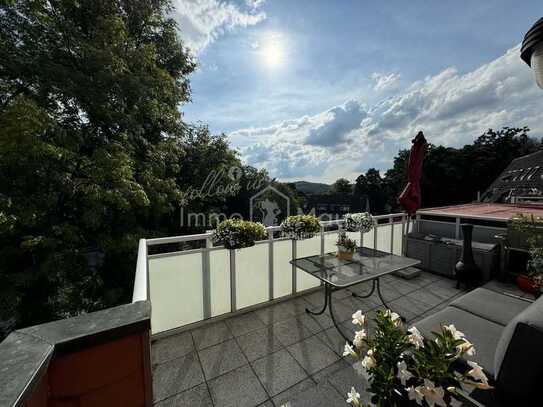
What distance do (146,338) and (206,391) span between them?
1.30m

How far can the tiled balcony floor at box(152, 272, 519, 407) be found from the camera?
1.71m

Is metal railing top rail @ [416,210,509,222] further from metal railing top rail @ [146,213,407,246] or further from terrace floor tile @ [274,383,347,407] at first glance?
terrace floor tile @ [274,383,347,407]

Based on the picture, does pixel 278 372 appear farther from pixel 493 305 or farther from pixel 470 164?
pixel 470 164

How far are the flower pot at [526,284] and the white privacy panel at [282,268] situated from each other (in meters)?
3.45

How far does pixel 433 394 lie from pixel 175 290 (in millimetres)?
2388

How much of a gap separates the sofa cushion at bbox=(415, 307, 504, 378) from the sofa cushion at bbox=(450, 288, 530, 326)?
8 centimetres

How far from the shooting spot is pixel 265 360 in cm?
207

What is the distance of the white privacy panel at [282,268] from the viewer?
311 centimetres

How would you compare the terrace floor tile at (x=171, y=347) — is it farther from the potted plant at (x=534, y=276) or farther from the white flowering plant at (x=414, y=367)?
the potted plant at (x=534, y=276)

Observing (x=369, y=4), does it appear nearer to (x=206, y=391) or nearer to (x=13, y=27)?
(x=206, y=391)

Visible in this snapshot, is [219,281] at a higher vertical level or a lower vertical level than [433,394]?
lower

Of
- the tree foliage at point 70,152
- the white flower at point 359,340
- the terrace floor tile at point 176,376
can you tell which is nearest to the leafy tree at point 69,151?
the tree foliage at point 70,152

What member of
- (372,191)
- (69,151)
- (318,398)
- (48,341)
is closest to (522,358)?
(318,398)

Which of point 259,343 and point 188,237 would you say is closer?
point 259,343
